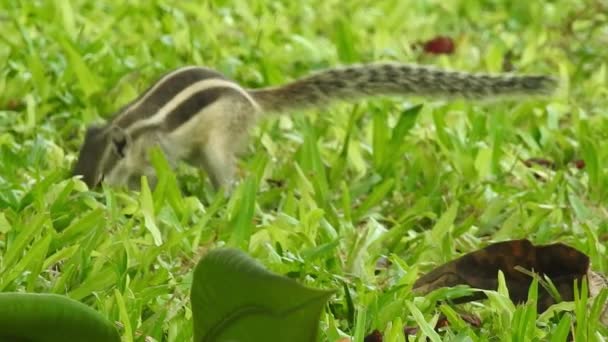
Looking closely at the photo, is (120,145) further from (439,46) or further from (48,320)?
(439,46)

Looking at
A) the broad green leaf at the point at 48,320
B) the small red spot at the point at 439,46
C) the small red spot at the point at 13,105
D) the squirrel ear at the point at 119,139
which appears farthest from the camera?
the small red spot at the point at 439,46

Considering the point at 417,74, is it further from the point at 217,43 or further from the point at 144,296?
the point at 144,296

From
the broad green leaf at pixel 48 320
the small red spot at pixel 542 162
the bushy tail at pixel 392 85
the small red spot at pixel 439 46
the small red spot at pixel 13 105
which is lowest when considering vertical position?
the small red spot at pixel 439 46

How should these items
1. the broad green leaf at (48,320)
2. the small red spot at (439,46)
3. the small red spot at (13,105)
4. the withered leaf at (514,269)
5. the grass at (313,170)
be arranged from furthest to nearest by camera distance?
the small red spot at (439,46), the small red spot at (13,105), the withered leaf at (514,269), the grass at (313,170), the broad green leaf at (48,320)

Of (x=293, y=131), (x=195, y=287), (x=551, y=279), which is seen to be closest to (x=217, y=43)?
(x=293, y=131)

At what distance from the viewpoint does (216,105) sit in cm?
537

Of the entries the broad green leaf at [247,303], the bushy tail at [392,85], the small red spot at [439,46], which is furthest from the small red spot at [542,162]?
the broad green leaf at [247,303]

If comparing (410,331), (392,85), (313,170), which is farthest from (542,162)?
(410,331)

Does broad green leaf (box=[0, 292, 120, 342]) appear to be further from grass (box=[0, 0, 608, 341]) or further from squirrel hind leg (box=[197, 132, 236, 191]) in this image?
squirrel hind leg (box=[197, 132, 236, 191])

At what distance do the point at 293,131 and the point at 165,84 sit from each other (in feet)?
2.61

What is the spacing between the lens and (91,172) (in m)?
4.95

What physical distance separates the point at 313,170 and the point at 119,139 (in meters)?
0.75

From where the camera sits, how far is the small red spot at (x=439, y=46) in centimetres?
735

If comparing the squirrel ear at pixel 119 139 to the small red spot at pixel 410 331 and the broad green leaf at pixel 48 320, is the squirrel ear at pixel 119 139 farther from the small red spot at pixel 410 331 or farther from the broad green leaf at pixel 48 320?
the broad green leaf at pixel 48 320
